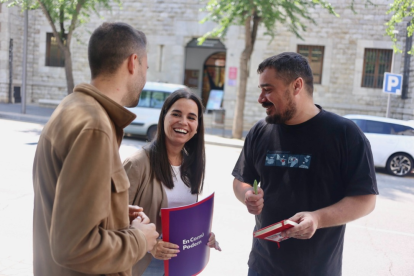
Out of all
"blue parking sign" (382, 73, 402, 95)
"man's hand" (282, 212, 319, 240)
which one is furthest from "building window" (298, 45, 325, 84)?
"man's hand" (282, 212, 319, 240)

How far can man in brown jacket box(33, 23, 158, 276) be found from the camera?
57.3 inches

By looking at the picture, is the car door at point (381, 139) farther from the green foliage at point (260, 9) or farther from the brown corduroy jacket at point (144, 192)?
the brown corduroy jacket at point (144, 192)

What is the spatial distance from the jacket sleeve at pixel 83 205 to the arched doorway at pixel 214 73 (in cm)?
2276

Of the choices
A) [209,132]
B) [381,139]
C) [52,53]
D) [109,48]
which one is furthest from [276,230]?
[52,53]

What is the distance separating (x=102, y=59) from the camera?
176 cm

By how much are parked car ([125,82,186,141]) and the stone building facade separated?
576 cm

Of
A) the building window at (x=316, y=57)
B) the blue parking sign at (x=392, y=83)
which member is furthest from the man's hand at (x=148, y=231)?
the building window at (x=316, y=57)

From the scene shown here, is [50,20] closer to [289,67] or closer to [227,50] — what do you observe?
[227,50]

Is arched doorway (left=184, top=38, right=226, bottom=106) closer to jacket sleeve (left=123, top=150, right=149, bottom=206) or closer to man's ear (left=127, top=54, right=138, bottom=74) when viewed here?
jacket sleeve (left=123, top=150, right=149, bottom=206)

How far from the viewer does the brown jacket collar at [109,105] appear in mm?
1650

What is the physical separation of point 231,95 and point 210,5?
6.53 metres

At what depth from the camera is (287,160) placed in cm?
245

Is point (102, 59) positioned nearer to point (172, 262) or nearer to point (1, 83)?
point (172, 262)

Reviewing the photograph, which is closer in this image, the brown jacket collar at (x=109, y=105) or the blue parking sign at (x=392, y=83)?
the brown jacket collar at (x=109, y=105)
